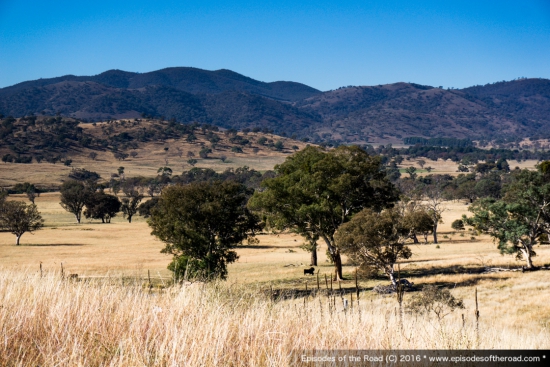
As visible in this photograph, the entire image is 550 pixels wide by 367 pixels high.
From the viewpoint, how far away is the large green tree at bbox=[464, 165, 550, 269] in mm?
35625

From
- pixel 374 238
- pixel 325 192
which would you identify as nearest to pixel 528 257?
pixel 374 238

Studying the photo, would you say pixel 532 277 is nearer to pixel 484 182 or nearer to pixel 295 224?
pixel 295 224

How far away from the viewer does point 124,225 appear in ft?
301

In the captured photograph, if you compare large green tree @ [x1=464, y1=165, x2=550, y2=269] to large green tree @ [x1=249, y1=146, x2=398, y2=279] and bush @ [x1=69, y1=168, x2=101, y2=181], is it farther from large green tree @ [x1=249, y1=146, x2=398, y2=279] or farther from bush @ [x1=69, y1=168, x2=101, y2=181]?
bush @ [x1=69, y1=168, x2=101, y2=181]

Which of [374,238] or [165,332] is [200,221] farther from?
[165,332]

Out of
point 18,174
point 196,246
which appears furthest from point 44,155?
point 196,246

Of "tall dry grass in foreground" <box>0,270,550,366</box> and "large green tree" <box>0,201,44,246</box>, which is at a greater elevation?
"tall dry grass in foreground" <box>0,270,550,366</box>

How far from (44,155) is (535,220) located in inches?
7588

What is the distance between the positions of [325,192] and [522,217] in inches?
615

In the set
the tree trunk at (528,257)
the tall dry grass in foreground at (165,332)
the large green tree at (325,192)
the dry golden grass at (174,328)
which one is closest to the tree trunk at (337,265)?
the large green tree at (325,192)

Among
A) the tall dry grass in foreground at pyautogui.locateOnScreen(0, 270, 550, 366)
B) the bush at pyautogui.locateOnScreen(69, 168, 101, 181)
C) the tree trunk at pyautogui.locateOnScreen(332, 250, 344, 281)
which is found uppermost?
the bush at pyautogui.locateOnScreen(69, 168, 101, 181)

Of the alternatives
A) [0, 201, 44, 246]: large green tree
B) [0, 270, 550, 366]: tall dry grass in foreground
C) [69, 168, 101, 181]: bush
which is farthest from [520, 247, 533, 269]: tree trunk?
[69, 168, 101, 181]: bush

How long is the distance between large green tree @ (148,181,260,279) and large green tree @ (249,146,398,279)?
2029 millimetres

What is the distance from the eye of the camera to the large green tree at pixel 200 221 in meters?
34.2
